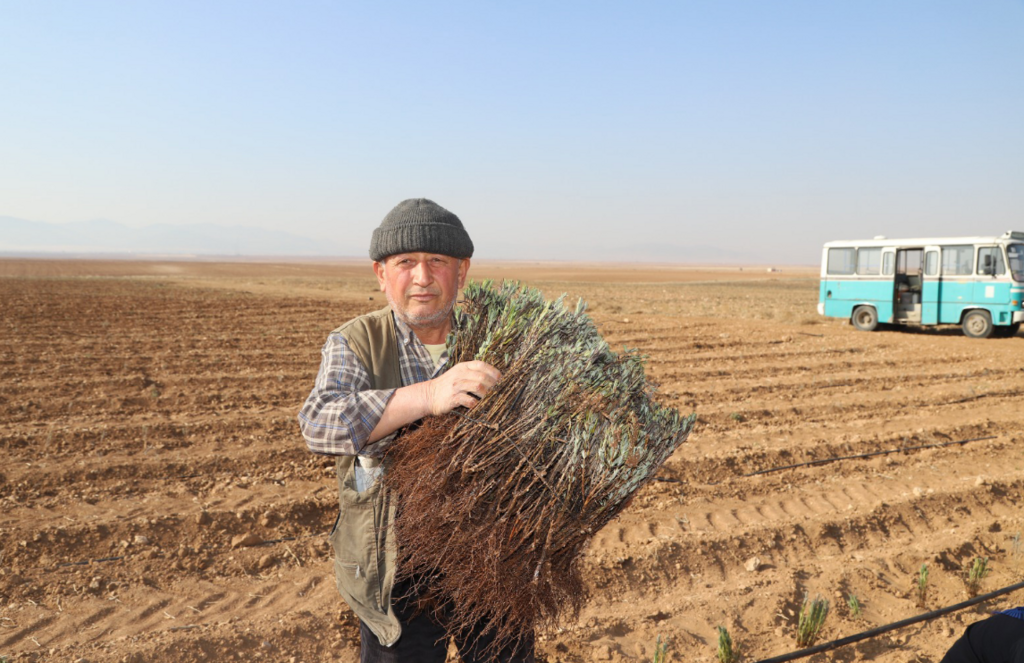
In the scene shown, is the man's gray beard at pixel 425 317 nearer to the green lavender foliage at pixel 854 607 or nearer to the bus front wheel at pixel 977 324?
the green lavender foliage at pixel 854 607

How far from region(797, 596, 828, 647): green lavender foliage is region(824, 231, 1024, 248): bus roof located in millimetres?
13325

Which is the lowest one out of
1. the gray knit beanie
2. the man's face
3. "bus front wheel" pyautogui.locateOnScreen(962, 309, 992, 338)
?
"bus front wheel" pyautogui.locateOnScreen(962, 309, 992, 338)

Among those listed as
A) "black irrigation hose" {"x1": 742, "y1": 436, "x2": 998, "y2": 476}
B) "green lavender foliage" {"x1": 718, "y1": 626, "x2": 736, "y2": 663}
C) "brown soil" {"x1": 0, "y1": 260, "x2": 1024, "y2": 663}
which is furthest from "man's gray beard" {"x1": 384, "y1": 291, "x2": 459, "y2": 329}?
"black irrigation hose" {"x1": 742, "y1": 436, "x2": 998, "y2": 476}

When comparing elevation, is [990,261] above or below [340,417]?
above

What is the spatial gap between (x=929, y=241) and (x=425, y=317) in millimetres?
15455

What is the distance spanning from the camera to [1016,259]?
13.6 m

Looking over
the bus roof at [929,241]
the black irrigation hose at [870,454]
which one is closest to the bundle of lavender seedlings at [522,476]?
the black irrigation hose at [870,454]

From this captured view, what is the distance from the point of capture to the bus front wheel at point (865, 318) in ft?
50.6

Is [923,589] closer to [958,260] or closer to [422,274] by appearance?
[422,274]

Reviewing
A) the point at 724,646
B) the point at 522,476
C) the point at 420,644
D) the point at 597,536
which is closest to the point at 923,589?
the point at 724,646

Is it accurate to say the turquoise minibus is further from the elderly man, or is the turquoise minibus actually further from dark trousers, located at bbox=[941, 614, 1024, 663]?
the elderly man

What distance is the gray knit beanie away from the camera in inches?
70.2

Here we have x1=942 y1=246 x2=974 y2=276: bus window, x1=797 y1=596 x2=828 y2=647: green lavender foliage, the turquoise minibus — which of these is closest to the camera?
x1=797 y1=596 x2=828 y2=647: green lavender foliage

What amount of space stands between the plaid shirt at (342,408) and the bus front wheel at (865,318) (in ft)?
53.0
